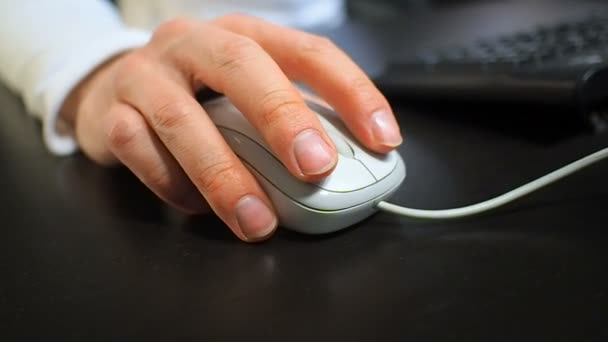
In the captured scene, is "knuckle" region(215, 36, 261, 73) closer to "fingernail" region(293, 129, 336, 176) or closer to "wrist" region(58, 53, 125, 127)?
"fingernail" region(293, 129, 336, 176)

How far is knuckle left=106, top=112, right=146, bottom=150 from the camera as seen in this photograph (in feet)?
1.46

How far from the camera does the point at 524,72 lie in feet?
1.73

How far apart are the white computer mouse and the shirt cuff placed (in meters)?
0.26

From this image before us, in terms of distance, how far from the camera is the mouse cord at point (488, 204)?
1.26 ft

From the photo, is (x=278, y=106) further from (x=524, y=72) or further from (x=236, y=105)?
(x=524, y=72)

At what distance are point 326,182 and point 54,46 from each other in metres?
0.47

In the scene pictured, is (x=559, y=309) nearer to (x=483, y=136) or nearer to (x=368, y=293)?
(x=368, y=293)

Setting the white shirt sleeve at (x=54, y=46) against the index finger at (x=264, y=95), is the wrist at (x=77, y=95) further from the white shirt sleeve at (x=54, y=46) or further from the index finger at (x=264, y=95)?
the index finger at (x=264, y=95)

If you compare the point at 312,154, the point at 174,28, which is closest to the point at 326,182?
the point at 312,154

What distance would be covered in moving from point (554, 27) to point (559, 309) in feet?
1.71

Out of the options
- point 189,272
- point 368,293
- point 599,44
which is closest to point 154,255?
point 189,272

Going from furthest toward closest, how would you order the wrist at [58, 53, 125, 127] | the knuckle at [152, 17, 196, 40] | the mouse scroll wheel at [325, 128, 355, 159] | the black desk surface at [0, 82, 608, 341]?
1. the wrist at [58, 53, 125, 127]
2. the knuckle at [152, 17, 196, 40]
3. the mouse scroll wheel at [325, 128, 355, 159]
4. the black desk surface at [0, 82, 608, 341]

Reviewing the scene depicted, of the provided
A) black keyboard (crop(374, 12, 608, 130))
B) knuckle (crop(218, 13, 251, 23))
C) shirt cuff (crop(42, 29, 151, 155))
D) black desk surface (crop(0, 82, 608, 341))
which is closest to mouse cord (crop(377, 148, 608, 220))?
black desk surface (crop(0, 82, 608, 341))

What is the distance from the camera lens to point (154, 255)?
1.25ft
